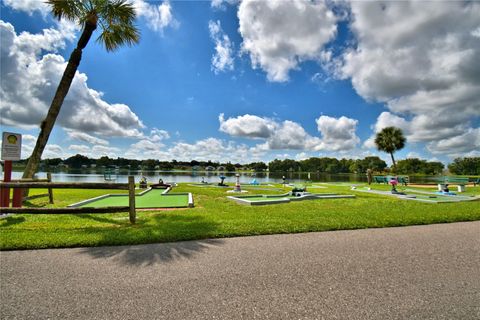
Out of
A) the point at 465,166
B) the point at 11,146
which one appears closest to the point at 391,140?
the point at 11,146

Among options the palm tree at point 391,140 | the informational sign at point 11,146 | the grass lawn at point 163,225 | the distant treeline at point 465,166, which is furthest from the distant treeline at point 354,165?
the informational sign at point 11,146

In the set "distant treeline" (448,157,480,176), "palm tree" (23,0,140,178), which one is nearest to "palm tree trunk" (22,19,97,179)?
"palm tree" (23,0,140,178)

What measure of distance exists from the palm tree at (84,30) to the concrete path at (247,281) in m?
7.50

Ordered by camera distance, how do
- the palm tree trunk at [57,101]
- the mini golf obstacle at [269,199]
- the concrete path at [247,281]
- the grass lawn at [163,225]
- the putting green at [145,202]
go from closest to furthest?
the concrete path at [247,281] → the grass lawn at [163,225] → the palm tree trunk at [57,101] → the putting green at [145,202] → the mini golf obstacle at [269,199]

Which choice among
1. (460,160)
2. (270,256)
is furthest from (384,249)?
(460,160)

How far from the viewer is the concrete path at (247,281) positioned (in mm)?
2670

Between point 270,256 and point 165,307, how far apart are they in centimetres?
213

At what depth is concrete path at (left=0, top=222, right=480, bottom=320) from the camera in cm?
267

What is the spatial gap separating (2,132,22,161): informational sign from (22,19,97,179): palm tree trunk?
117 cm

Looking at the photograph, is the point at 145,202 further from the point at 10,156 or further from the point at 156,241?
the point at 156,241

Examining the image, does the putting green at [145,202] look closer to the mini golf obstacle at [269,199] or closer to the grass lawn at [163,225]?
the grass lawn at [163,225]

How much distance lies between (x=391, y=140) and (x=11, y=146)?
49.8m

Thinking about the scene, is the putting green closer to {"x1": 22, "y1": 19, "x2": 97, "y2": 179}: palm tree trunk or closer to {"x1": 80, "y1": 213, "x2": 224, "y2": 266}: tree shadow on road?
{"x1": 22, "y1": 19, "x2": 97, "y2": 179}: palm tree trunk

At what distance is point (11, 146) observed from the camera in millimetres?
8578
